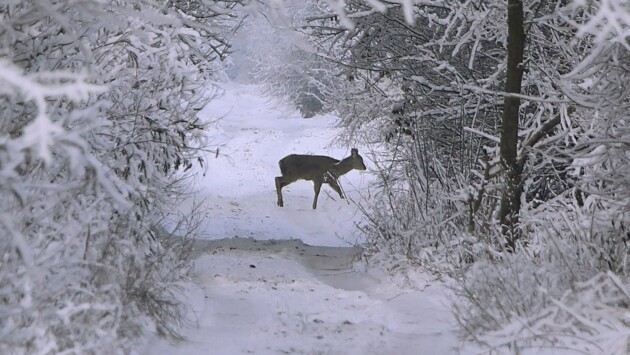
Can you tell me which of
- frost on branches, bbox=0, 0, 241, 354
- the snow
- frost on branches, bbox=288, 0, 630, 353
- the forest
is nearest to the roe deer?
the snow

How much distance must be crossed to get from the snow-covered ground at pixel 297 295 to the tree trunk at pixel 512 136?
888 mm

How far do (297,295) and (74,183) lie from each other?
4.07m

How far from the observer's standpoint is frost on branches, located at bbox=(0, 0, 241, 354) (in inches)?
104

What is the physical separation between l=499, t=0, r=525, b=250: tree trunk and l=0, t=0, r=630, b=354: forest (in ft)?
0.05

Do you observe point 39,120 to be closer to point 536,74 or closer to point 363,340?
point 363,340

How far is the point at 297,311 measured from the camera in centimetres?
619

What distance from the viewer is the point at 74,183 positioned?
10.5 ft

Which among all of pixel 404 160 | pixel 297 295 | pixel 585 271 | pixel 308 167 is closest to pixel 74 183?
pixel 585 271

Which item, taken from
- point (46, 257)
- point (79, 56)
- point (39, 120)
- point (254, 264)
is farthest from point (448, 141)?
point (39, 120)

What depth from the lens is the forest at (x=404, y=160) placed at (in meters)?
3.14

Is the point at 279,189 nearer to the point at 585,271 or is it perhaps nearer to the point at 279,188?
the point at 279,188

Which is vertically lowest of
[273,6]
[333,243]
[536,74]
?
[333,243]

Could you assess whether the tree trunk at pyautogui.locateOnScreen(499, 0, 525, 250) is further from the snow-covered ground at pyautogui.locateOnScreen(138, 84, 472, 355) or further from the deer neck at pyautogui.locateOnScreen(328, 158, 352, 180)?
the deer neck at pyautogui.locateOnScreen(328, 158, 352, 180)

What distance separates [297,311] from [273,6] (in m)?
4.02
